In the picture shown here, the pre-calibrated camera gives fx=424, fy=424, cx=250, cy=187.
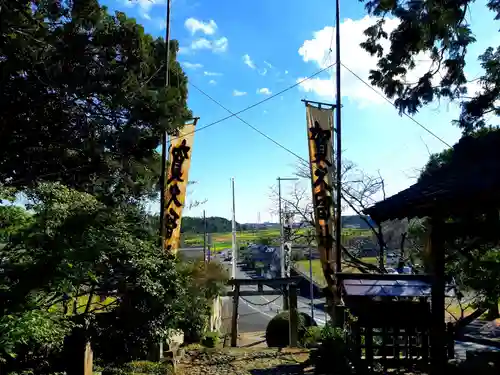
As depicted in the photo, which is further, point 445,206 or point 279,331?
point 279,331

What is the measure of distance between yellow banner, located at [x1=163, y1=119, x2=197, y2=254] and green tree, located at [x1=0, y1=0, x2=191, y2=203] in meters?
0.36

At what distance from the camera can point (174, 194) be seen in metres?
9.81

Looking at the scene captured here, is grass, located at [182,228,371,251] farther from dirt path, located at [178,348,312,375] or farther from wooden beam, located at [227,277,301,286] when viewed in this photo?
dirt path, located at [178,348,312,375]

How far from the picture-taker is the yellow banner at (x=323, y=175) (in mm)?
9391

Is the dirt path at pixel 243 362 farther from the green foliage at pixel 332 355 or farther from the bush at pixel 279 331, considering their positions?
the bush at pixel 279 331

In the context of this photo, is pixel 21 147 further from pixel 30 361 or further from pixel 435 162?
pixel 435 162

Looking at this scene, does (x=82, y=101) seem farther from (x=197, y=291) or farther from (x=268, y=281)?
(x=268, y=281)

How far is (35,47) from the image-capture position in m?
8.14

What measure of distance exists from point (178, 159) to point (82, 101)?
242 centimetres

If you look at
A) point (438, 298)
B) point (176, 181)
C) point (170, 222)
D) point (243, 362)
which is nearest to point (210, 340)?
point (243, 362)

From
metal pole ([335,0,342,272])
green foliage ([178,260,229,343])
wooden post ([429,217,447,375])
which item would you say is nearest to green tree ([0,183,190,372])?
green foliage ([178,260,229,343])

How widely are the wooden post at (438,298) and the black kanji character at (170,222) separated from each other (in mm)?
5891

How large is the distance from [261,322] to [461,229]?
24768 millimetres

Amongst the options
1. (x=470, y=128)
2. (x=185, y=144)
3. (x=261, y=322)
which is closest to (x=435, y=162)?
(x=470, y=128)
